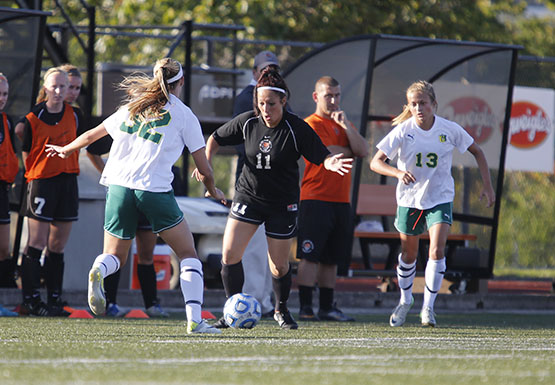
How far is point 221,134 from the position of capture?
789 cm

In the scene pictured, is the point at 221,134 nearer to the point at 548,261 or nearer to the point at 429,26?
the point at 548,261

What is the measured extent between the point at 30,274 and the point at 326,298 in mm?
2598

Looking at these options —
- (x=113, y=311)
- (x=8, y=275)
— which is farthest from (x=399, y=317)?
(x=8, y=275)

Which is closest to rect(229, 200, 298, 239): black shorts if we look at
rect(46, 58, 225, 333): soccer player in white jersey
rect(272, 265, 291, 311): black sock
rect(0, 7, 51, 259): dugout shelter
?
rect(272, 265, 291, 311): black sock

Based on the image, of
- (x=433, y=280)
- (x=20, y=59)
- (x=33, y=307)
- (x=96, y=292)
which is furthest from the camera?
(x=20, y=59)

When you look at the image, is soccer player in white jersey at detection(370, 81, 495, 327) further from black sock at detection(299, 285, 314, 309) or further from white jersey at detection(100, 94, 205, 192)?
white jersey at detection(100, 94, 205, 192)

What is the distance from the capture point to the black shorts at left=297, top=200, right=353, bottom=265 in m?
8.99

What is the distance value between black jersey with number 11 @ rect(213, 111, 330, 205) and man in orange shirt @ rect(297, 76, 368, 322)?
1311mm

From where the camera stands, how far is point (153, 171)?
683 centimetres

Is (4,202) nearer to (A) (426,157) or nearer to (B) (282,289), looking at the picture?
(B) (282,289)

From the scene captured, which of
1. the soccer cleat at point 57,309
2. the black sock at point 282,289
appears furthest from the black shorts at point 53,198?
the black sock at point 282,289

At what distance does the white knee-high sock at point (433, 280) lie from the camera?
28.6ft

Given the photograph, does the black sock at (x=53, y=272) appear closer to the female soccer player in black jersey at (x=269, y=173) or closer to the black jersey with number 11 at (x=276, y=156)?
the female soccer player in black jersey at (x=269, y=173)

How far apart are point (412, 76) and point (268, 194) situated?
21.1 ft
